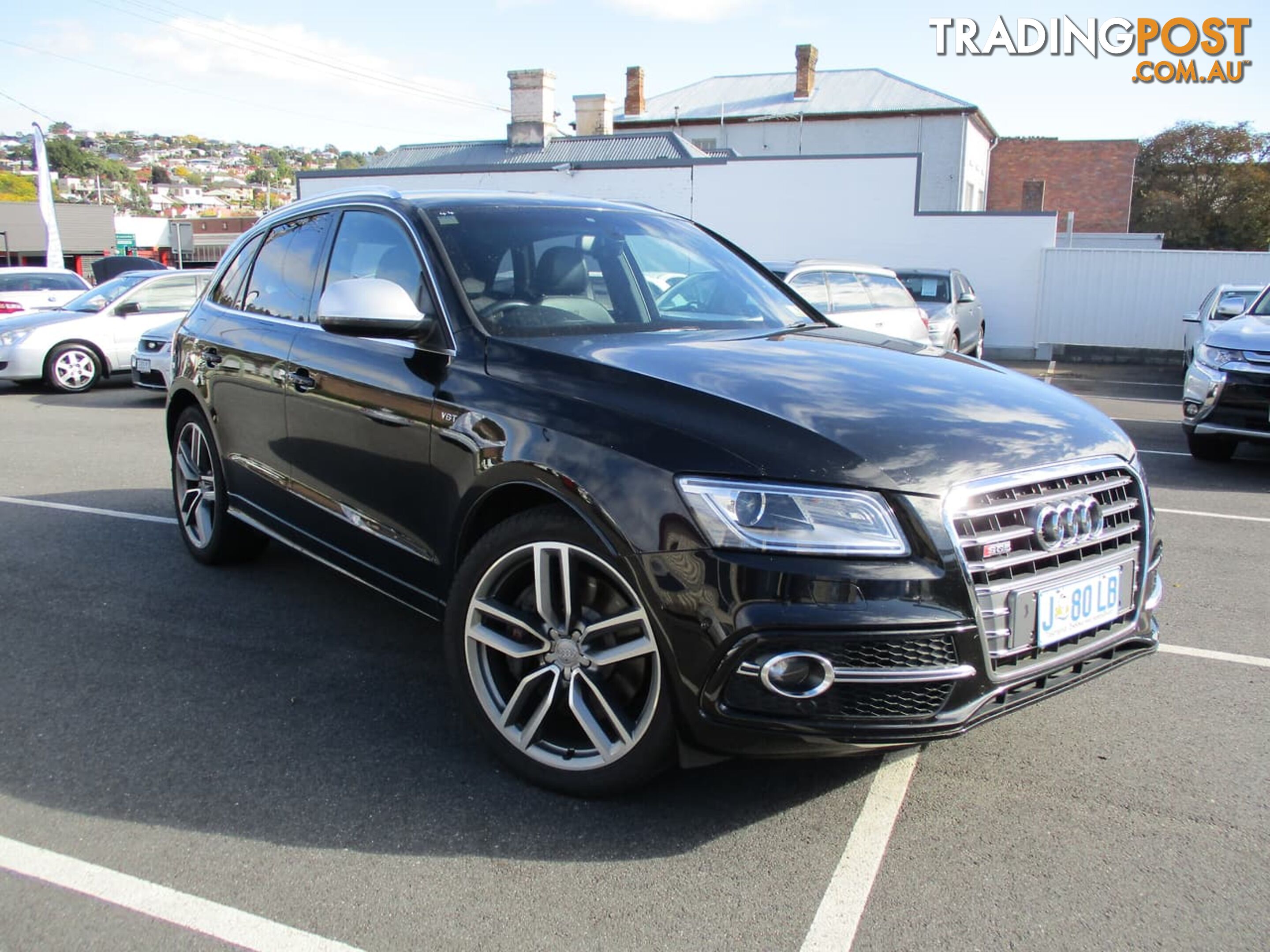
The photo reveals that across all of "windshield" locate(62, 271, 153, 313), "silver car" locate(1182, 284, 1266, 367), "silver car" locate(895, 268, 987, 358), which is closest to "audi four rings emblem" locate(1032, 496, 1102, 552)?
"silver car" locate(1182, 284, 1266, 367)

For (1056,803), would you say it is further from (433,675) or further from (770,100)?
(770,100)

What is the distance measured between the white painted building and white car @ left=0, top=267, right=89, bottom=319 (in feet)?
78.3

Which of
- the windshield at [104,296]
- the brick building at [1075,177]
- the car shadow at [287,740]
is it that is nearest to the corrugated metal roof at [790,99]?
the brick building at [1075,177]

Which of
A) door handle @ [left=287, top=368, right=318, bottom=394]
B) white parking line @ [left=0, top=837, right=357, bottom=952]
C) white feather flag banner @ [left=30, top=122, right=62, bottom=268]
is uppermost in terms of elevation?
white feather flag banner @ [left=30, top=122, right=62, bottom=268]

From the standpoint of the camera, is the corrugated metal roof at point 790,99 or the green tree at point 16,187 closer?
the corrugated metal roof at point 790,99

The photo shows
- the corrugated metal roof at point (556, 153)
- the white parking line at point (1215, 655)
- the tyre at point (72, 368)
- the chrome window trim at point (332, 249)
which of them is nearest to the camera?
the chrome window trim at point (332, 249)

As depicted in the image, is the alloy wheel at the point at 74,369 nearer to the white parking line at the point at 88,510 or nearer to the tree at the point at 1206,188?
the white parking line at the point at 88,510

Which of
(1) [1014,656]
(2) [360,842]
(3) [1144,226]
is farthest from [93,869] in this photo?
(3) [1144,226]

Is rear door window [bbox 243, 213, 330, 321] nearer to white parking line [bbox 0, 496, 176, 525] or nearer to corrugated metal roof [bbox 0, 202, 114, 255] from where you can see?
white parking line [bbox 0, 496, 176, 525]

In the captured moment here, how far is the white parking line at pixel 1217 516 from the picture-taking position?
22.3ft

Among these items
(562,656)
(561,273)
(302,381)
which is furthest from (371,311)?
(562,656)

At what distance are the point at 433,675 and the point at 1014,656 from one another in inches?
86.5

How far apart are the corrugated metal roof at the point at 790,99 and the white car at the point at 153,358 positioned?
101ft

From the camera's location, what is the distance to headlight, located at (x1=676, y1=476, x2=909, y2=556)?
253cm
